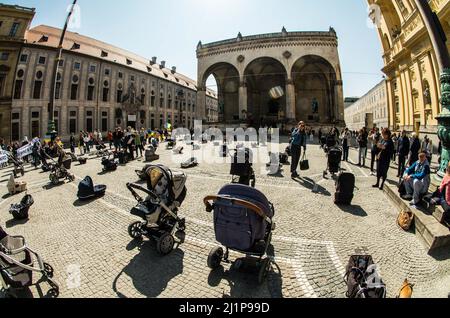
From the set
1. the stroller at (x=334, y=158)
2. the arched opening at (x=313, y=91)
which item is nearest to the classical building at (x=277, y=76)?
the arched opening at (x=313, y=91)

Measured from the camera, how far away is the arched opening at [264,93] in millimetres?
42438

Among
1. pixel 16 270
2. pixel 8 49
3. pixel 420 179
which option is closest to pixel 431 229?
pixel 420 179

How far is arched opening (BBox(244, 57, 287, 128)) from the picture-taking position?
1671 inches

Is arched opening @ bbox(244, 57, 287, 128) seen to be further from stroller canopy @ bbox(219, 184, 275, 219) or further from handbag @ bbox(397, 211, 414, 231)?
stroller canopy @ bbox(219, 184, 275, 219)

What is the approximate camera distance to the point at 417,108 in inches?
765

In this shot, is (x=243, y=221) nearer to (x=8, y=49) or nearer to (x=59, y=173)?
(x=59, y=173)

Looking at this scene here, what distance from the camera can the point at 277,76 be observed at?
143 feet

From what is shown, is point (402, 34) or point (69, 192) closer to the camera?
point (69, 192)

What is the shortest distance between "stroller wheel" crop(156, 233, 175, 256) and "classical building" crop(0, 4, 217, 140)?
102 ft

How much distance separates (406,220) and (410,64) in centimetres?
2114

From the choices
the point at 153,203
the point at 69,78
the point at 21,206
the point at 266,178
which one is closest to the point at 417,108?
the point at 266,178

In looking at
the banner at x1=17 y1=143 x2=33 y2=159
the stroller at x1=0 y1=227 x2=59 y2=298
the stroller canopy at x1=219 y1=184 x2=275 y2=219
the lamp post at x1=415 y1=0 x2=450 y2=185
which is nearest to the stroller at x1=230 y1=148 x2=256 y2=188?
the stroller canopy at x1=219 y1=184 x2=275 y2=219

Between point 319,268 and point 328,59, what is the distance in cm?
3859

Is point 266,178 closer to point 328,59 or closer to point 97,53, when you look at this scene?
point 328,59
